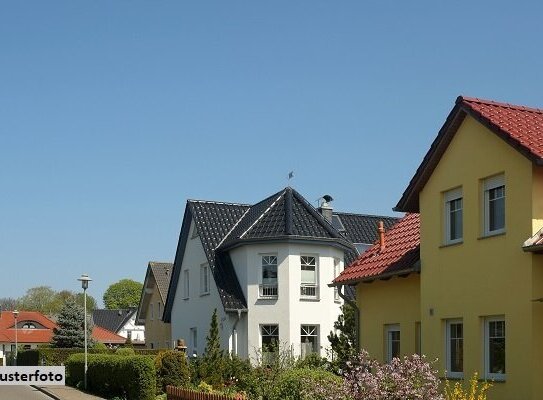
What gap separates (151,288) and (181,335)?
13144 millimetres

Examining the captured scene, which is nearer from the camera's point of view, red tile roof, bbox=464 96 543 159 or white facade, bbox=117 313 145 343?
red tile roof, bbox=464 96 543 159

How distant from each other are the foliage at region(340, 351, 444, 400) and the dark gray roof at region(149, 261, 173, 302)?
1617 inches

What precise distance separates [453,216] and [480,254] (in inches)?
65.3

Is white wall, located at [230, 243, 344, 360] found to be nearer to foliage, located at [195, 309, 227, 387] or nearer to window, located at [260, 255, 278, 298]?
window, located at [260, 255, 278, 298]

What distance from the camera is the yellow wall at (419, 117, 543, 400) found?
50.0ft

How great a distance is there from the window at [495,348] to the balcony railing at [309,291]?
68.9ft

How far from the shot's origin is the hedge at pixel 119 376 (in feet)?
84.5

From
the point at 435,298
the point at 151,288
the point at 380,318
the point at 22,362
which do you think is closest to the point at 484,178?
the point at 435,298

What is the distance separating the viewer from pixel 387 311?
21.1m

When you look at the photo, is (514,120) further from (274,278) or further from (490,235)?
(274,278)

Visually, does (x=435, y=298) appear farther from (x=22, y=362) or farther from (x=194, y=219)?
(x=22, y=362)

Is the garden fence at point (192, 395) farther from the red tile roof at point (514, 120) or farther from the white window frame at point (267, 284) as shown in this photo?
the white window frame at point (267, 284)

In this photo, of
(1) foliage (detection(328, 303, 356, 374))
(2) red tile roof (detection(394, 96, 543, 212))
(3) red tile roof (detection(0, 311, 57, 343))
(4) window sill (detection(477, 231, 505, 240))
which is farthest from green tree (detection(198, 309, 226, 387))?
(3) red tile roof (detection(0, 311, 57, 343))

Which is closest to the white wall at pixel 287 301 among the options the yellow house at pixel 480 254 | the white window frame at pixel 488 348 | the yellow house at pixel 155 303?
the yellow house at pixel 155 303
